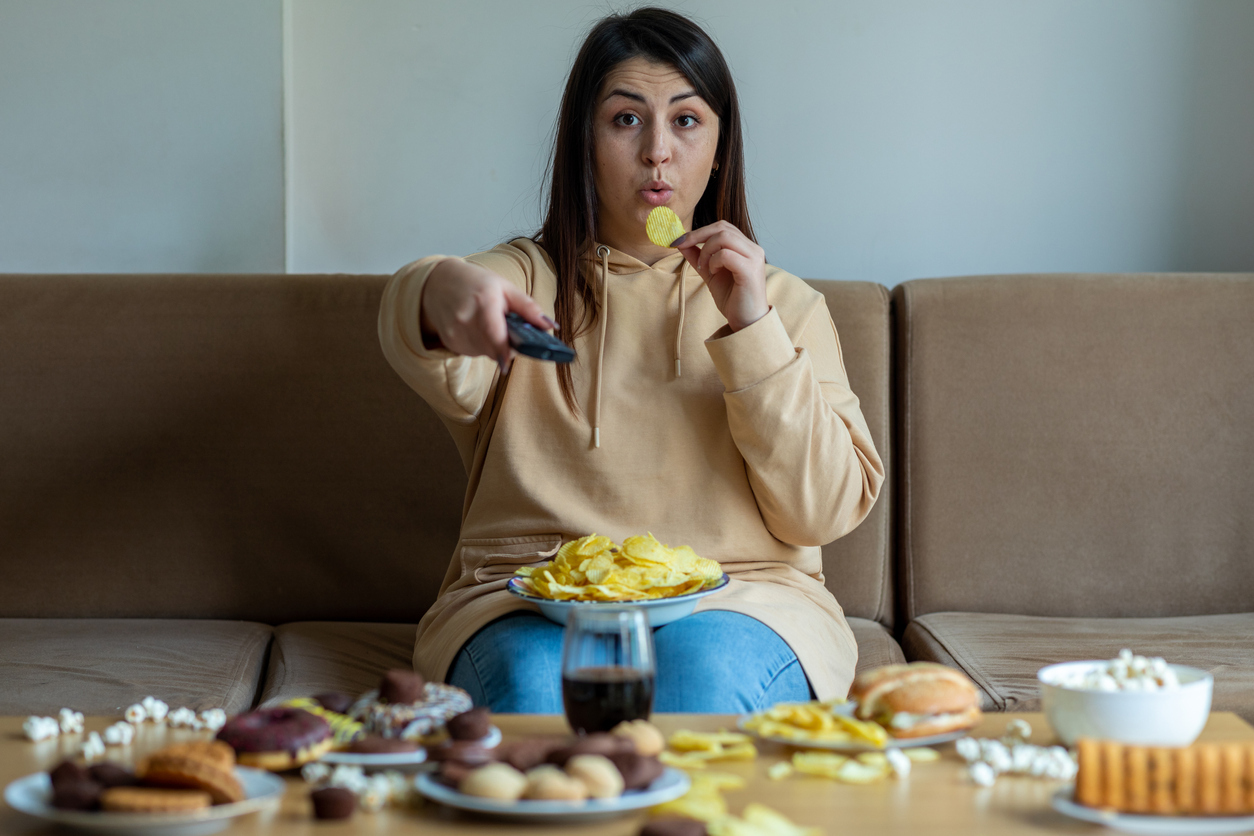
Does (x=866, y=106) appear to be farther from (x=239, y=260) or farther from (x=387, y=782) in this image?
(x=387, y=782)

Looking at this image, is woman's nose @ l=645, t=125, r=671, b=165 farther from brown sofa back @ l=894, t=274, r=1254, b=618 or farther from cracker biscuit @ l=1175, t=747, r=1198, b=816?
cracker biscuit @ l=1175, t=747, r=1198, b=816

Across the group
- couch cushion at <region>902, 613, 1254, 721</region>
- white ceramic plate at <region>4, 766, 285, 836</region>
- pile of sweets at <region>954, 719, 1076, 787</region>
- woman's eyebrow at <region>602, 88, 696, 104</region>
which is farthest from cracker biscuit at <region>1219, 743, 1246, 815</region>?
woman's eyebrow at <region>602, 88, 696, 104</region>

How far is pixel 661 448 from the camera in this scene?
1357mm

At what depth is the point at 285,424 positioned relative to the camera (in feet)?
5.83

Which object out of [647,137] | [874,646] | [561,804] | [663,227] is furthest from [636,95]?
[561,804]

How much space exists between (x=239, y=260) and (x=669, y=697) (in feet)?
4.42

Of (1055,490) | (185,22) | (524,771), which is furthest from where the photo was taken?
(185,22)

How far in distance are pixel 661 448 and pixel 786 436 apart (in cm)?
16

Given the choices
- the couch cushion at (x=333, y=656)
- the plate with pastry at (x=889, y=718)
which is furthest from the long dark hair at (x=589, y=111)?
the plate with pastry at (x=889, y=718)

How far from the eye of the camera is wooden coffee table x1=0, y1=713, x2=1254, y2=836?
0.63 meters

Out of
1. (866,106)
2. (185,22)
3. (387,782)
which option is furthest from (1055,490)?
(185,22)

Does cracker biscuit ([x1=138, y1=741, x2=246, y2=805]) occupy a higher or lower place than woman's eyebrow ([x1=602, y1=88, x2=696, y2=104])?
lower

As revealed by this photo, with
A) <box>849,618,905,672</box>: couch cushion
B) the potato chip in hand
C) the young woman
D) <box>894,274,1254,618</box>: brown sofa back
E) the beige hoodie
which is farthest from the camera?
<box>894,274,1254,618</box>: brown sofa back

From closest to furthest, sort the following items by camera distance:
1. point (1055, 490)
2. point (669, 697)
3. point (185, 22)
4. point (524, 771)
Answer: point (524, 771) → point (669, 697) → point (1055, 490) → point (185, 22)
